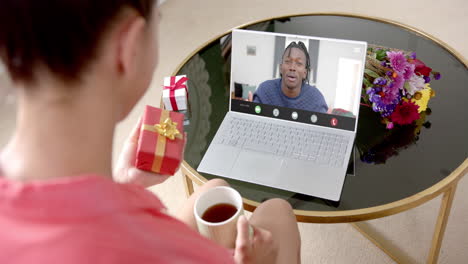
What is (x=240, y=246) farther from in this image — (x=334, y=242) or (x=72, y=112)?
(x=334, y=242)

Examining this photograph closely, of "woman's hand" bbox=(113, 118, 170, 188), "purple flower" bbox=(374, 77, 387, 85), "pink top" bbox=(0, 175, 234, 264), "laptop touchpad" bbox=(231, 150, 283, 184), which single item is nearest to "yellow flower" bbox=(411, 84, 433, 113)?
"purple flower" bbox=(374, 77, 387, 85)

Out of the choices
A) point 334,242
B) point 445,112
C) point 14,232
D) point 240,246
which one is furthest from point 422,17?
point 14,232

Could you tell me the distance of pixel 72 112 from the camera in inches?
23.7

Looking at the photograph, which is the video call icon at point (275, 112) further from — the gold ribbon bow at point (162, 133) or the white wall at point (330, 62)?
the gold ribbon bow at point (162, 133)

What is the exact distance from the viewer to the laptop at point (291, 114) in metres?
1.34

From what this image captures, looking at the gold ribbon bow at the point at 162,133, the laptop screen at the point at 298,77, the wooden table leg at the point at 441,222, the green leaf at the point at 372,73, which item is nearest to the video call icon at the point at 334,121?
the laptop screen at the point at 298,77

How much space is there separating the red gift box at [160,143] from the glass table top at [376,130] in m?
0.19

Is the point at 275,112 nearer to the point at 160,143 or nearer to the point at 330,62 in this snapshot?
the point at 330,62

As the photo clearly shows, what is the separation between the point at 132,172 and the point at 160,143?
0.10m

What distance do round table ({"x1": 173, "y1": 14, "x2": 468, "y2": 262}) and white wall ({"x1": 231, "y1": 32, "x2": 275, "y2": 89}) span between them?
17cm

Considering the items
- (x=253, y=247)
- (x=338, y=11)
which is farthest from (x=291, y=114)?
(x=338, y=11)

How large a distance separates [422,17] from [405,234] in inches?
A: 58.3

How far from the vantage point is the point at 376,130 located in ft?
4.90

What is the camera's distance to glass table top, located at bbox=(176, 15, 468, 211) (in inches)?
51.4
